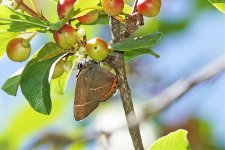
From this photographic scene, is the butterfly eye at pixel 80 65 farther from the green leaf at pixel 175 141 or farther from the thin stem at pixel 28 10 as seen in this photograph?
the green leaf at pixel 175 141

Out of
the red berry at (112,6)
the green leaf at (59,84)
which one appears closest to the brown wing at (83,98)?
the red berry at (112,6)

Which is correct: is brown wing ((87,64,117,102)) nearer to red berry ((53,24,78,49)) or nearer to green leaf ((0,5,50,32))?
red berry ((53,24,78,49))

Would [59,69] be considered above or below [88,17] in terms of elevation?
below

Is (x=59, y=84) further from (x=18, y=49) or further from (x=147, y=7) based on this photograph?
(x=147, y=7)

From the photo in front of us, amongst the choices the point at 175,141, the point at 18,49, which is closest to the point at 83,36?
the point at 18,49

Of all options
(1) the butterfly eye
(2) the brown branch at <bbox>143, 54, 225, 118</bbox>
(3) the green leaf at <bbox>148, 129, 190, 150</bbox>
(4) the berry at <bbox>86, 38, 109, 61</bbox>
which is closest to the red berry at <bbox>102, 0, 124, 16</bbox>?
(4) the berry at <bbox>86, 38, 109, 61</bbox>
